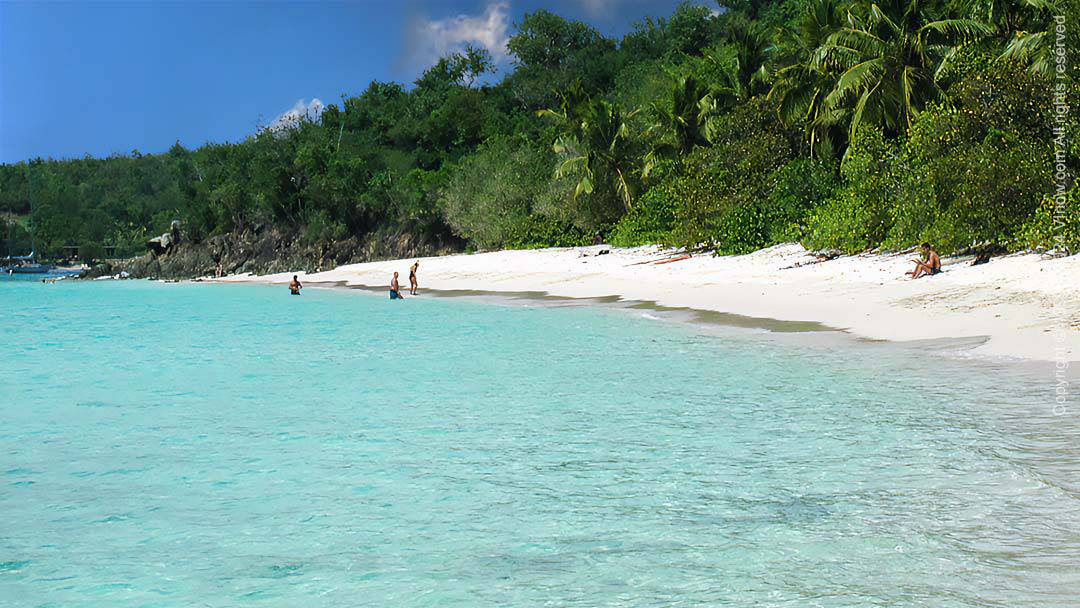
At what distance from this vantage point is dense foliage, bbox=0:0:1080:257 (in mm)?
21547

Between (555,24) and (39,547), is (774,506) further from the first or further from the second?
(555,24)

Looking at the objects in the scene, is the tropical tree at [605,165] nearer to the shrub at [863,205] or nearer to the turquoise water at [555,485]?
the shrub at [863,205]

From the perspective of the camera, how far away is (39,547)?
5.57m

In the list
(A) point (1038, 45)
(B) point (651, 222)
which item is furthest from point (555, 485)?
(B) point (651, 222)

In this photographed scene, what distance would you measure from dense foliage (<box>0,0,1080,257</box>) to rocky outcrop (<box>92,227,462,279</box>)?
883 mm

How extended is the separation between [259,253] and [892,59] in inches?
2016

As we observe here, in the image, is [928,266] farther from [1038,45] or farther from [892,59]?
[892,59]

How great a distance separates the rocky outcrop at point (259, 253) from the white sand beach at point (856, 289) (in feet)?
78.2

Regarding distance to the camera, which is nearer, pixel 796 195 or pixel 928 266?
pixel 928 266

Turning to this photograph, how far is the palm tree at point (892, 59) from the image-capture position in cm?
2794

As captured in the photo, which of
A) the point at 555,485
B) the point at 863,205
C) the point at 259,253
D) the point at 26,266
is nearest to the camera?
the point at 555,485

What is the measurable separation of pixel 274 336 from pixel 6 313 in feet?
61.6

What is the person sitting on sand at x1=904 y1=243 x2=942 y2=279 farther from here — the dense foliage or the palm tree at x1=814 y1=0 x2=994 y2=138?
the palm tree at x1=814 y1=0 x2=994 y2=138

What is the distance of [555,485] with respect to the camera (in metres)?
6.62
